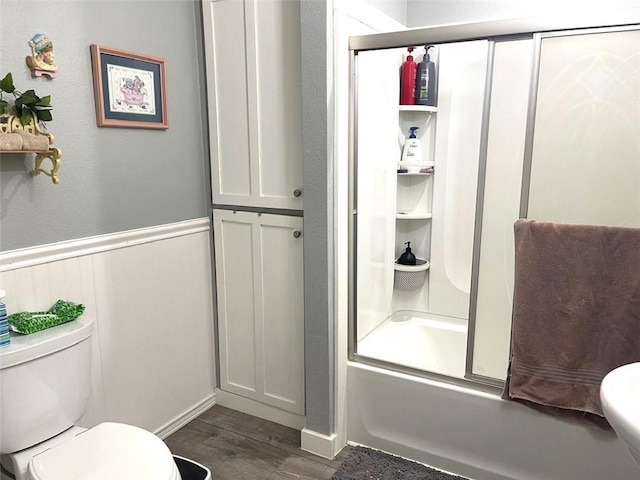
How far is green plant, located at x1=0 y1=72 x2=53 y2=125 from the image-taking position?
1.46m

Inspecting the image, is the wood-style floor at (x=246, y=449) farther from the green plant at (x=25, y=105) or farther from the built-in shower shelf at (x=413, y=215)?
the green plant at (x=25, y=105)

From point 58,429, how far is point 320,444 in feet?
3.51

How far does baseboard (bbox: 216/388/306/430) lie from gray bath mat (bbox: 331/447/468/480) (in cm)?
34

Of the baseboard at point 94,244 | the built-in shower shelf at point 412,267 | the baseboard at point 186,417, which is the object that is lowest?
the baseboard at point 186,417

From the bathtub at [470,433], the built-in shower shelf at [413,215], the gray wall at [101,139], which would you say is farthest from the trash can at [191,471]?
the built-in shower shelf at [413,215]

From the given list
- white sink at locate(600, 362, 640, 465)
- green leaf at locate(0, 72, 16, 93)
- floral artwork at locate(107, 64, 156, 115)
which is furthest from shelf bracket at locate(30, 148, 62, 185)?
white sink at locate(600, 362, 640, 465)

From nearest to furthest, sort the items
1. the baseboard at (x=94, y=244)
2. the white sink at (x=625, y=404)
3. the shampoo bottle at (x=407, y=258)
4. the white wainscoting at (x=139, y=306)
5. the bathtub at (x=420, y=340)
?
the white sink at (x=625, y=404)
the baseboard at (x=94, y=244)
the white wainscoting at (x=139, y=306)
the bathtub at (x=420, y=340)
the shampoo bottle at (x=407, y=258)

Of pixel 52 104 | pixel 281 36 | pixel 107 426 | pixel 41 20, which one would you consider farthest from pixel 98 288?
pixel 281 36

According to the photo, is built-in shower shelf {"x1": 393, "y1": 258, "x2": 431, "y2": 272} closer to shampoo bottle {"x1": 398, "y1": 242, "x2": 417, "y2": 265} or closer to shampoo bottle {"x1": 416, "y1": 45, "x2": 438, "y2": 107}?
shampoo bottle {"x1": 398, "y1": 242, "x2": 417, "y2": 265}

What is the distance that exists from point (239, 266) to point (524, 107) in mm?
1413

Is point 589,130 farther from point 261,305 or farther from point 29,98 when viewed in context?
point 29,98

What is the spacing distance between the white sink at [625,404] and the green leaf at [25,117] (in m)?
1.77

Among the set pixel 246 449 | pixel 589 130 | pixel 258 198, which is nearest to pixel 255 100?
pixel 258 198

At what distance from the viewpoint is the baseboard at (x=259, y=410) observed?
2326mm
